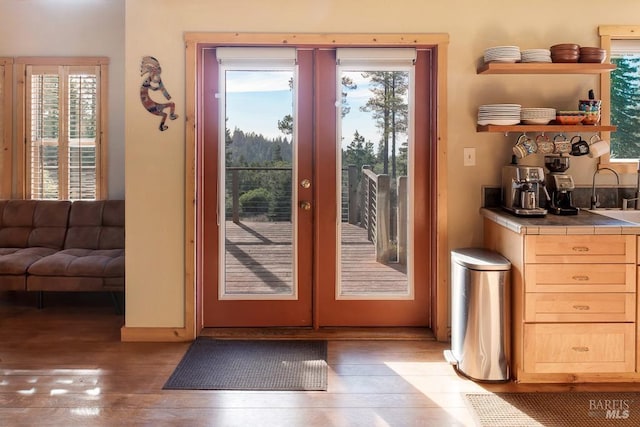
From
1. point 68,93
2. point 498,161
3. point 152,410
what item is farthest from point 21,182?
point 498,161

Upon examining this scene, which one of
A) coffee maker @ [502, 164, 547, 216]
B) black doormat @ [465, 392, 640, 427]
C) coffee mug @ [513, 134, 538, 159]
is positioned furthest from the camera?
coffee mug @ [513, 134, 538, 159]

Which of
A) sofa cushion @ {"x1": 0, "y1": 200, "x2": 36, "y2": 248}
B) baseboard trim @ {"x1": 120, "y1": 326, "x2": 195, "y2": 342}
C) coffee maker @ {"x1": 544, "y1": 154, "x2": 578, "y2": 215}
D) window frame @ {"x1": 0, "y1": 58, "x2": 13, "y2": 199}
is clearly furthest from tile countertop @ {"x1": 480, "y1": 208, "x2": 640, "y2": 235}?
window frame @ {"x1": 0, "y1": 58, "x2": 13, "y2": 199}

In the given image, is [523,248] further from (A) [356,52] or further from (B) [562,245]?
(A) [356,52]

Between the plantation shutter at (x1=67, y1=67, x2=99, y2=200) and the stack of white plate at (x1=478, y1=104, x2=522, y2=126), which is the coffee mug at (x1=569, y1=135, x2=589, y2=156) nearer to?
the stack of white plate at (x1=478, y1=104, x2=522, y2=126)

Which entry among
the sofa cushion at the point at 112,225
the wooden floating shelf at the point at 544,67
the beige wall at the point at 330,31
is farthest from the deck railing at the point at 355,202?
the sofa cushion at the point at 112,225

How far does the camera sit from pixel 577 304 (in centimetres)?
292

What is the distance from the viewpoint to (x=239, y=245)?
3.86 m

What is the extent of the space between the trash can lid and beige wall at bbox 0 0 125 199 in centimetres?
304

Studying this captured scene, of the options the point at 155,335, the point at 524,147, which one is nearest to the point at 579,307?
the point at 524,147

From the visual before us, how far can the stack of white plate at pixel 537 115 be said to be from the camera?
343cm

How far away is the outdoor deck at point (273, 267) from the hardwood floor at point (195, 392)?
325 millimetres

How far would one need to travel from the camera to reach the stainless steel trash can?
3.00 m

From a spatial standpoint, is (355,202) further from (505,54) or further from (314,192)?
(505,54)

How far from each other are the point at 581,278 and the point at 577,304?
0.45 ft
